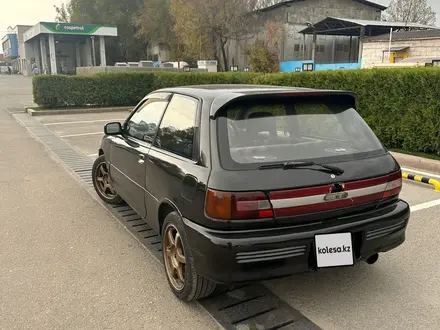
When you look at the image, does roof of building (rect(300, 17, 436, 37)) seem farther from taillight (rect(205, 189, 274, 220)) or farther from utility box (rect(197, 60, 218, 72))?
taillight (rect(205, 189, 274, 220))

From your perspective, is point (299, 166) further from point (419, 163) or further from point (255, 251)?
point (419, 163)

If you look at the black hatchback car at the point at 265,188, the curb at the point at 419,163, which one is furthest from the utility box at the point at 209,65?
the black hatchback car at the point at 265,188

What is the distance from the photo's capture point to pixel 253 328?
2643mm

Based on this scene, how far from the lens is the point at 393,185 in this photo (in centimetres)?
300

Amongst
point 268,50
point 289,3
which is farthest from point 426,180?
point 289,3

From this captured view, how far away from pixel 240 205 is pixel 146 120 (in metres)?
1.92

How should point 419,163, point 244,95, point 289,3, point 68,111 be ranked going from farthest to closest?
point 289,3
point 68,111
point 419,163
point 244,95

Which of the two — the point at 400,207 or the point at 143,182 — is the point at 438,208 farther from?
the point at 143,182

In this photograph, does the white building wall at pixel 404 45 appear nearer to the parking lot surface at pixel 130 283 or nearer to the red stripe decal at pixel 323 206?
the parking lot surface at pixel 130 283

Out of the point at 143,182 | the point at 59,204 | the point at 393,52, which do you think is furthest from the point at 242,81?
the point at 393,52

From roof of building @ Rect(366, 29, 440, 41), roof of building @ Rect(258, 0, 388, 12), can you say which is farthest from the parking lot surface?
roof of building @ Rect(258, 0, 388, 12)

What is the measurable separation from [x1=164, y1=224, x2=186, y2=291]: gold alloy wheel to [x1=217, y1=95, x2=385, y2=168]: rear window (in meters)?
0.82

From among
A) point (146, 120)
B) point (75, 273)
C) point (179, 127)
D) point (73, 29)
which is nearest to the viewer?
point (179, 127)

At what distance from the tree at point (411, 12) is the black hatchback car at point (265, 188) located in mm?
53804
